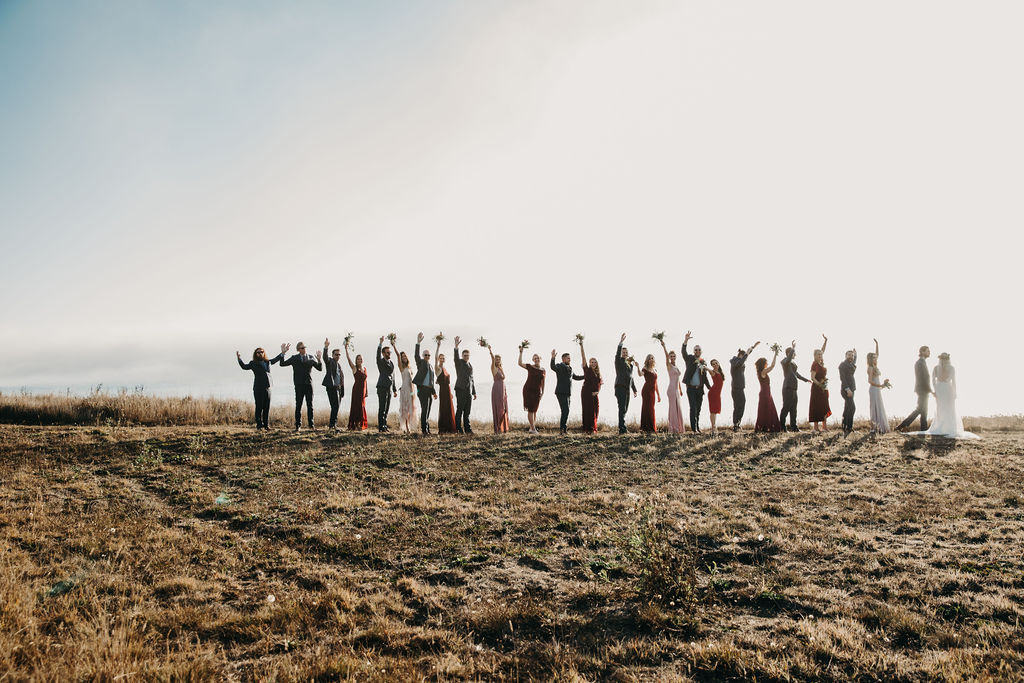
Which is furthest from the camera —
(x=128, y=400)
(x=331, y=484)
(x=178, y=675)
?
(x=128, y=400)

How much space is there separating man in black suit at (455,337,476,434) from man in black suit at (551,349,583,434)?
2724 mm

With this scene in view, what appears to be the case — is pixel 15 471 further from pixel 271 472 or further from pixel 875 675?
pixel 875 675

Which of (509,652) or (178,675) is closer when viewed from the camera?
(178,675)

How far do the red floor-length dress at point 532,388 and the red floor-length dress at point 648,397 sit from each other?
3441 millimetres

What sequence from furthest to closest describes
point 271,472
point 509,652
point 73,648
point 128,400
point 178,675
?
point 128,400, point 271,472, point 509,652, point 73,648, point 178,675

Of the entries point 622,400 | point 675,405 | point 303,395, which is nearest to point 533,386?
point 622,400

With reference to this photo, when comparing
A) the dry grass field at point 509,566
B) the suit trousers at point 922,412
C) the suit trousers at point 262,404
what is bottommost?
the dry grass field at point 509,566

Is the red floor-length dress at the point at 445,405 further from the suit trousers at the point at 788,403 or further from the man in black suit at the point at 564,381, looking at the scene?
the suit trousers at the point at 788,403

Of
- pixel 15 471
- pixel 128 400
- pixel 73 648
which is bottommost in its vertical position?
pixel 73 648

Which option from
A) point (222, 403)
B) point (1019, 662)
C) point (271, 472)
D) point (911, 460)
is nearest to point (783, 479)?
point (911, 460)

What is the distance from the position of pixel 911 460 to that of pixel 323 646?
1462cm

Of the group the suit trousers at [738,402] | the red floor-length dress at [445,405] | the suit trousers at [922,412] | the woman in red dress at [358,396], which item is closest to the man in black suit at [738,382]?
the suit trousers at [738,402]

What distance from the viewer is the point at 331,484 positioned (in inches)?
485

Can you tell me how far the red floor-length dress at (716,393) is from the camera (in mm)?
19578
